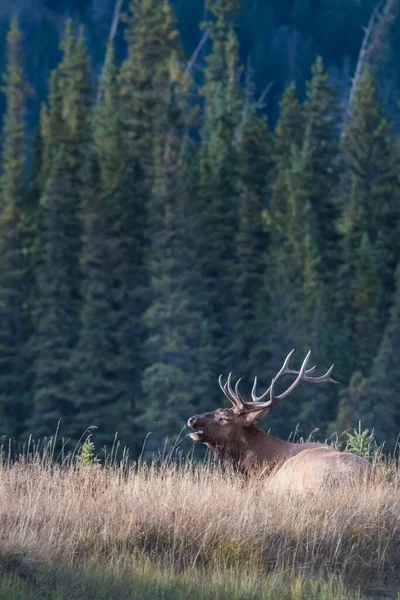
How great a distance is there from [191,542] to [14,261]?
49.9 meters

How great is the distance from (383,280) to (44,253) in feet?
45.5

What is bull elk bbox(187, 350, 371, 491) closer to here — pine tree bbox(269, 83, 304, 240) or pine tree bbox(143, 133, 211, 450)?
pine tree bbox(143, 133, 211, 450)

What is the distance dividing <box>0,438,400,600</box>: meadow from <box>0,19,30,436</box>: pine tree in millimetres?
39740

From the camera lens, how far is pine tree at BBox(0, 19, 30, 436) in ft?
179

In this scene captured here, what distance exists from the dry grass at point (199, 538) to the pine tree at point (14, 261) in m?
39.7

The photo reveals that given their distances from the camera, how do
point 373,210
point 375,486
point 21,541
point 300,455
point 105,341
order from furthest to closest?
point 373,210, point 105,341, point 300,455, point 375,486, point 21,541

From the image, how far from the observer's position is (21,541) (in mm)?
8383

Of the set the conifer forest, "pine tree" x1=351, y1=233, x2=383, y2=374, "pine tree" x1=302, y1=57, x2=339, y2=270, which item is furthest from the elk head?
"pine tree" x1=302, y1=57, x2=339, y2=270

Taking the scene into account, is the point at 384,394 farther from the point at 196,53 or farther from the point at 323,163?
the point at 196,53

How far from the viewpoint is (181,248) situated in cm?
5772

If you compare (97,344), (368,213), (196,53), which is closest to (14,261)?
(97,344)

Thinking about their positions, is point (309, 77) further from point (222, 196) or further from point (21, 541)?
point (21, 541)

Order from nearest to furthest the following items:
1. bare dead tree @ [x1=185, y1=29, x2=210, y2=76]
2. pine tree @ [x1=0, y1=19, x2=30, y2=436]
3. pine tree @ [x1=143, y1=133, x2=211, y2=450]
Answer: pine tree @ [x1=143, y1=133, x2=211, y2=450] → pine tree @ [x1=0, y1=19, x2=30, y2=436] → bare dead tree @ [x1=185, y1=29, x2=210, y2=76]

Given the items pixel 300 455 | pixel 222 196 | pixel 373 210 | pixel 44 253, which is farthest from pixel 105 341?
pixel 300 455
